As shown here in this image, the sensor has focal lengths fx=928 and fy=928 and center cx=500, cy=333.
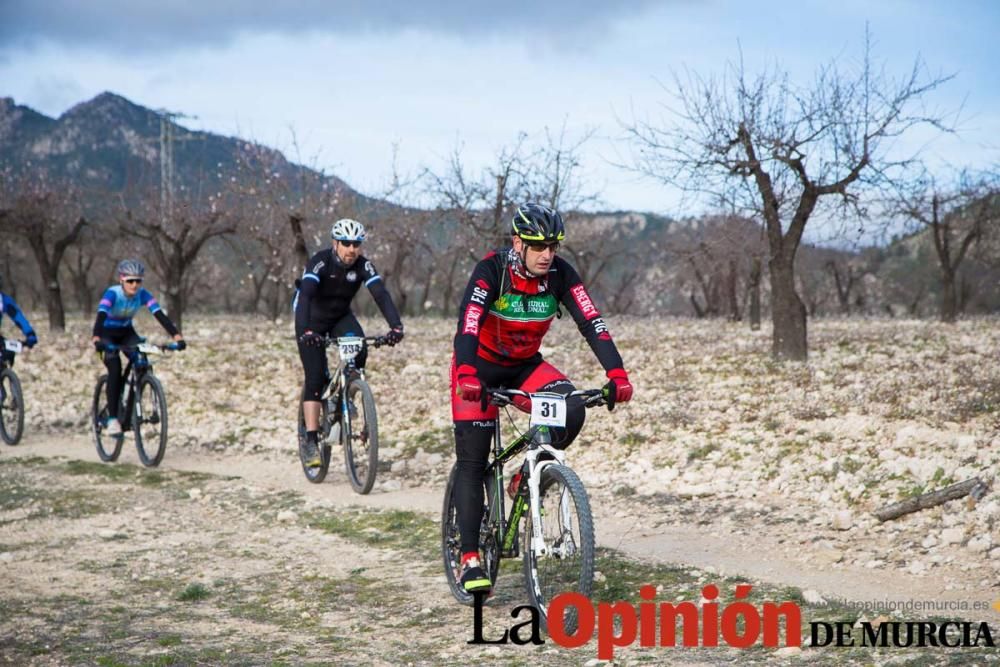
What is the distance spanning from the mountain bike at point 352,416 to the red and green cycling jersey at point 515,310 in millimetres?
3525

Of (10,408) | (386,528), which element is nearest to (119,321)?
(10,408)

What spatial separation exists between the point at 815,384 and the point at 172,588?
9.47 metres

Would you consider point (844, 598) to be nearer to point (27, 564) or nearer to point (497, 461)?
point (497, 461)

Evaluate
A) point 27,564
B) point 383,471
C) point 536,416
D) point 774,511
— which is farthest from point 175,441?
point 536,416

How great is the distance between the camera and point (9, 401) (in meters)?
13.5

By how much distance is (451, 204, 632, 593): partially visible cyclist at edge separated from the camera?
5242 millimetres

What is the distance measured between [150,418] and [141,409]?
21 cm

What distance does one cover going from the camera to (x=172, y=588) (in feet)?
21.5

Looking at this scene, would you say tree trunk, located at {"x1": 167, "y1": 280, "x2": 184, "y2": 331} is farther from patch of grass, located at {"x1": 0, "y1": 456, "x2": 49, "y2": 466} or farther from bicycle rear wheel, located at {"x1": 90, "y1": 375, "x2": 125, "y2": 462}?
bicycle rear wheel, located at {"x1": 90, "y1": 375, "x2": 125, "y2": 462}

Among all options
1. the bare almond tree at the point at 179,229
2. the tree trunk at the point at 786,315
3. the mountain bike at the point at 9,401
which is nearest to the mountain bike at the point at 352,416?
the mountain bike at the point at 9,401

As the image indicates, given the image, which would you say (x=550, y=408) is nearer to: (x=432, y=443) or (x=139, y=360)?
(x=432, y=443)

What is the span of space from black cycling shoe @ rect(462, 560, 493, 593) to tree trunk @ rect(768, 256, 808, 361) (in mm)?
12397

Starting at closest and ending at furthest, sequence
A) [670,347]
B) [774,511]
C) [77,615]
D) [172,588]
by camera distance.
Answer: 1. [77,615]
2. [172,588]
3. [774,511]
4. [670,347]

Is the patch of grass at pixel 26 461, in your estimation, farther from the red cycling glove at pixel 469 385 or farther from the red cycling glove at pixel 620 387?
the red cycling glove at pixel 620 387
